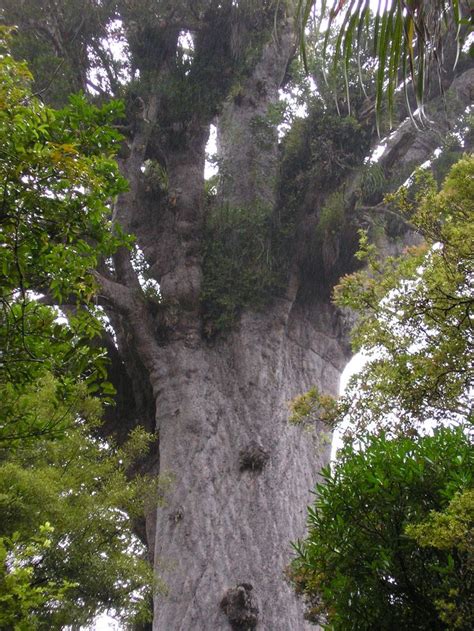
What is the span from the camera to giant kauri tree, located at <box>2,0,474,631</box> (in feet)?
24.0

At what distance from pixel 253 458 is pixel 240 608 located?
5.76 feet

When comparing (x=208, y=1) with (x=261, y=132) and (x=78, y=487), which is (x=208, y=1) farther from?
(x=78, y=487)

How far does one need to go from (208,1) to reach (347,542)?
34.1ft

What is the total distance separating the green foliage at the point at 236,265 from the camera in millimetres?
9312

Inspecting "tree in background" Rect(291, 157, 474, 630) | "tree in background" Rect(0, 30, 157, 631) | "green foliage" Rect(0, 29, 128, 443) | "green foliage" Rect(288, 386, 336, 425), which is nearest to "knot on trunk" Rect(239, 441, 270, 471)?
"green foliage" Rect(288, 386, 336, 425)

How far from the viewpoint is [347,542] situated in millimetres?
3227

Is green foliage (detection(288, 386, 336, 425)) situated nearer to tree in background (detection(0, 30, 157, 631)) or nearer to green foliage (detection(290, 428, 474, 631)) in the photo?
green foliage (detection(290, 428, 474, 631))

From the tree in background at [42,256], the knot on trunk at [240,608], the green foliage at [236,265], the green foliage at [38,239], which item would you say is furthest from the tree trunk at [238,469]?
the green foliage at [38,239]

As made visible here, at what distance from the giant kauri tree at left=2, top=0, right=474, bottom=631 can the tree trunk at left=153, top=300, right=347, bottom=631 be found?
22 millimetres

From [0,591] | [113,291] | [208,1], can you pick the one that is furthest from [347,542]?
[208,1]

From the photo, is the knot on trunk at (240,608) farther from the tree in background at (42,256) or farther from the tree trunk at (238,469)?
the tree in background at (42,256)

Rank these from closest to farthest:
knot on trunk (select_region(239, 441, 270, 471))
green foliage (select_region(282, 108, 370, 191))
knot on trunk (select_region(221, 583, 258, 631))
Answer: knot on trunk (select_region(221, 583, 258, 631)), knot on trunk (select_region(239, 441, 270, 471)), green foliage (select_region(282, 108, 370, 191))

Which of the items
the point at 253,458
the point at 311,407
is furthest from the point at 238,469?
the point at 311,407

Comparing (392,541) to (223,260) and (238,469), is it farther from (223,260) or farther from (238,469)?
(223,260)
